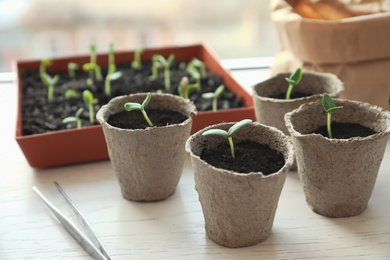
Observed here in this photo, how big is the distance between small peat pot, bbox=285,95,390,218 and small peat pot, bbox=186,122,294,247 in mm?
51

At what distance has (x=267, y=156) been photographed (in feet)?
2.79

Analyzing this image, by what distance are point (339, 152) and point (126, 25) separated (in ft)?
3.65

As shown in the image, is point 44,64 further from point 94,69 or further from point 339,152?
point 339,152

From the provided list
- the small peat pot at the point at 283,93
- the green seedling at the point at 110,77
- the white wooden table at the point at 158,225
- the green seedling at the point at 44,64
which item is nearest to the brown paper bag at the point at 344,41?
the small peat pot at the point at 283,93

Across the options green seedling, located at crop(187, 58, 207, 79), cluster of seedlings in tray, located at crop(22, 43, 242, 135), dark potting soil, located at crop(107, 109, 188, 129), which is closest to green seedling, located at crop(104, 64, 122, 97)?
cluster of seedlings in tray, located at crop(22, 43, 242, 135)

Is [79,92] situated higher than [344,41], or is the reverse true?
[344,41]

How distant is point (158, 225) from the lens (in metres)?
0.91

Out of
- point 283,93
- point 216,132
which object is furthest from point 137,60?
point 216,132

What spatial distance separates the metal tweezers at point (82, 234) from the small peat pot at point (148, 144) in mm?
102

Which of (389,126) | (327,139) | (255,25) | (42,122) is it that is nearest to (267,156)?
(327,139)

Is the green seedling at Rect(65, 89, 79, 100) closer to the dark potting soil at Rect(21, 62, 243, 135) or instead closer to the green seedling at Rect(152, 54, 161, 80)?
the dark potting soil at Rect(21, 62, 243, 135)

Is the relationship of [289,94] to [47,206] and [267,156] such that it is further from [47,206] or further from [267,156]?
[47,206]

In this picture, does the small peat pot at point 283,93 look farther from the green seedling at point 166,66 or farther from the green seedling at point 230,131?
the green seedling at point 166,66

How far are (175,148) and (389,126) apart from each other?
0.36 meters
